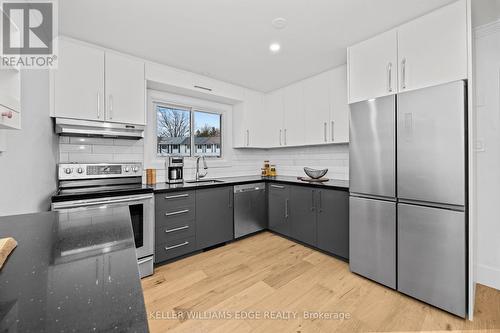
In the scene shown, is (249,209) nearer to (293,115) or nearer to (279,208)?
(279,208)

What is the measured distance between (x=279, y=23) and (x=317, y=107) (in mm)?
1418

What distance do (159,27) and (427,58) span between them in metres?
2.33

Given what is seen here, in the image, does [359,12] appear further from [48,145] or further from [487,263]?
[48,145]

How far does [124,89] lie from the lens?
2.38 metres

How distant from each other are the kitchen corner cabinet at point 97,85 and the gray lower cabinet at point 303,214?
2.12 m

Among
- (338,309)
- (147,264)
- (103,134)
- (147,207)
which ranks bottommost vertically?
(338,309)

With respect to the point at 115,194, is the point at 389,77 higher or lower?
higher

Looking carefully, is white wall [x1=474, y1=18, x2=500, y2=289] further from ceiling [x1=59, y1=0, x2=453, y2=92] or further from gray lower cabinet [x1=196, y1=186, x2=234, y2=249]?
gray lower cabinet [x1=196, y1=186, x2=234, y2=249]

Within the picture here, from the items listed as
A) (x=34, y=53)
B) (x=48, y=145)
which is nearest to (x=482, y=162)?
(x=48, y=145)

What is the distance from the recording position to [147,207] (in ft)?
7.32

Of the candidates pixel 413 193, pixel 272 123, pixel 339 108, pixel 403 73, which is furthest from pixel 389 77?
pixel 272 123

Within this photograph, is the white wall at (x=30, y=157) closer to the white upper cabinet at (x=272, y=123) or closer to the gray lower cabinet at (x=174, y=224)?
the gray lower cabinet at (x=174, y=224)

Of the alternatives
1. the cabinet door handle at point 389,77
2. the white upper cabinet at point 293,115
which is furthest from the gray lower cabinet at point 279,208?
the cabinet door handle at point 389,77

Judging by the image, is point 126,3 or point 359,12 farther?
point 359,12
